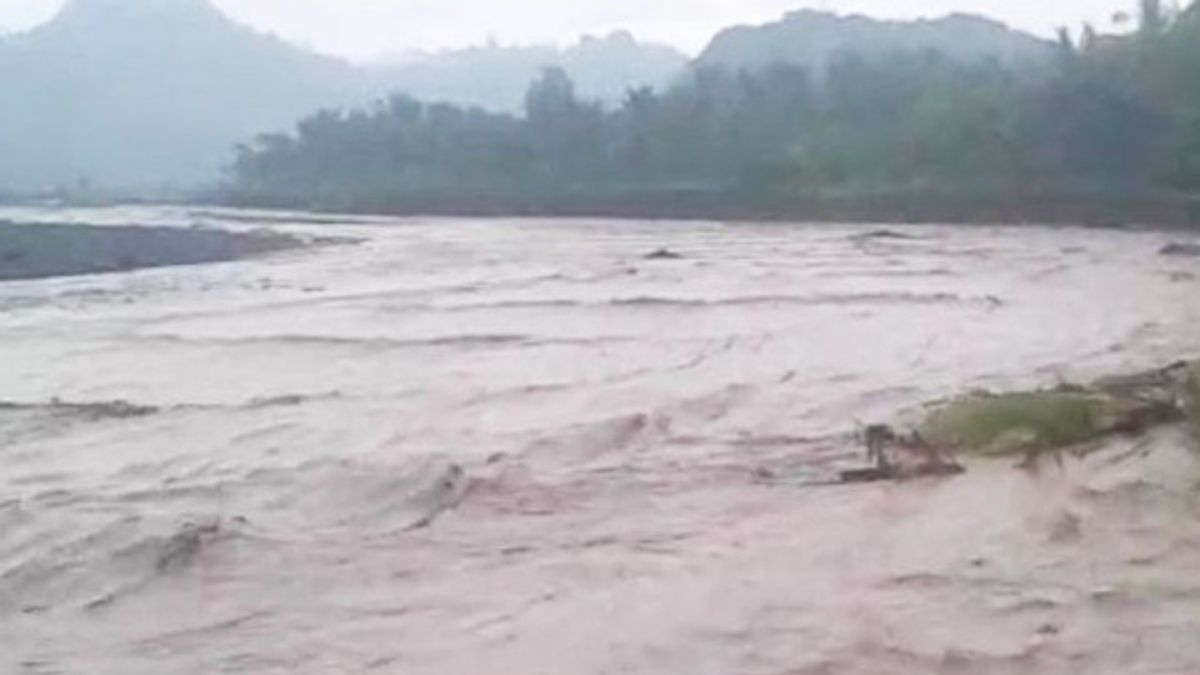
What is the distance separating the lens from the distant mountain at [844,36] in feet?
342

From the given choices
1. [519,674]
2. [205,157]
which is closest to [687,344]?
[519,674]

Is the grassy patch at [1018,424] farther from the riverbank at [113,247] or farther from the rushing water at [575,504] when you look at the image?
the riverbank at [113,247]

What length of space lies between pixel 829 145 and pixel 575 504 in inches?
1644

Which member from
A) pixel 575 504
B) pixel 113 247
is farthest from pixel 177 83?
pixel 575 504

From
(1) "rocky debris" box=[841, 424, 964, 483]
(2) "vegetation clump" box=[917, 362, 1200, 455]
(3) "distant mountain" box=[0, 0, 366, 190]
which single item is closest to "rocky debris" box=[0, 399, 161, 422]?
Result: (1) "rocky debris" box=[841, 424, 964, 483]

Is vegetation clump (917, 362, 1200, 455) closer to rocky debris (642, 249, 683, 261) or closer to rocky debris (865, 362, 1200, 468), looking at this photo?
rocky debris (865, 362, 1200, 468)

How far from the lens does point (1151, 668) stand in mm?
5945

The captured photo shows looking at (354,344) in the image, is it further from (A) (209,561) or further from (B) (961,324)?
(A) (209,561)

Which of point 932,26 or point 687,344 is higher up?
point 932,26

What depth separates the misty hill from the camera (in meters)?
167

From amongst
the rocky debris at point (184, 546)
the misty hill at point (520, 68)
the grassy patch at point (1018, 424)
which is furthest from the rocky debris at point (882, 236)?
the misty hill at point (520, 68)

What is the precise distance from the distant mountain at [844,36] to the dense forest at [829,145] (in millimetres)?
36018

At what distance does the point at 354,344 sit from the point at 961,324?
5842 mm

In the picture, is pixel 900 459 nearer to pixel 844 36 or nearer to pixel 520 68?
pixel 844 36
